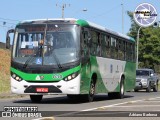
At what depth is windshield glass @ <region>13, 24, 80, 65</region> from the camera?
2005 centimetres

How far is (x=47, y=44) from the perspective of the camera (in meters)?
20.2

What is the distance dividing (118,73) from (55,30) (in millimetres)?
6802

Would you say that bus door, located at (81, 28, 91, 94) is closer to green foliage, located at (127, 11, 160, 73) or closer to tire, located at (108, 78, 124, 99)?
tire, located at (108, 78, 124, 99)

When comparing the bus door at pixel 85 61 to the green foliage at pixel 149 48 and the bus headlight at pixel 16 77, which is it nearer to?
the bus headlight at pixel 16 77

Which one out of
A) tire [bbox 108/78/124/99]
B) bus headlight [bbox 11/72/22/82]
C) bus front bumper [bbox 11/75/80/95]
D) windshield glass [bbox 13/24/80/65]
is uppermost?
windshield glass [bbox 13/24/80/65]

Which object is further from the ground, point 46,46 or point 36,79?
point 46,46

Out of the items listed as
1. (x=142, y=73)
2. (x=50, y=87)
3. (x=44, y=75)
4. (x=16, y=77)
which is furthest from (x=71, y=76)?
(x=142, y=73)

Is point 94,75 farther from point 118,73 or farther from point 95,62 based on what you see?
point 118,73

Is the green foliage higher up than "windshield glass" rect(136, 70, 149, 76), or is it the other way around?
the green foliage

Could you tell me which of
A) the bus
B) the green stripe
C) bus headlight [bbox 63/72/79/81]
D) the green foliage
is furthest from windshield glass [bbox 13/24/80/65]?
the green foliage

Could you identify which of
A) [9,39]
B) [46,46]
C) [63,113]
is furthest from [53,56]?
→ [63,113]

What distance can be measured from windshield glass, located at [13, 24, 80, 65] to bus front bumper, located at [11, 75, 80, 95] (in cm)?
79

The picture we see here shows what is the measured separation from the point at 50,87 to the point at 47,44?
1.66 meters

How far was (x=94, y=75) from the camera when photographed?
22.3m
